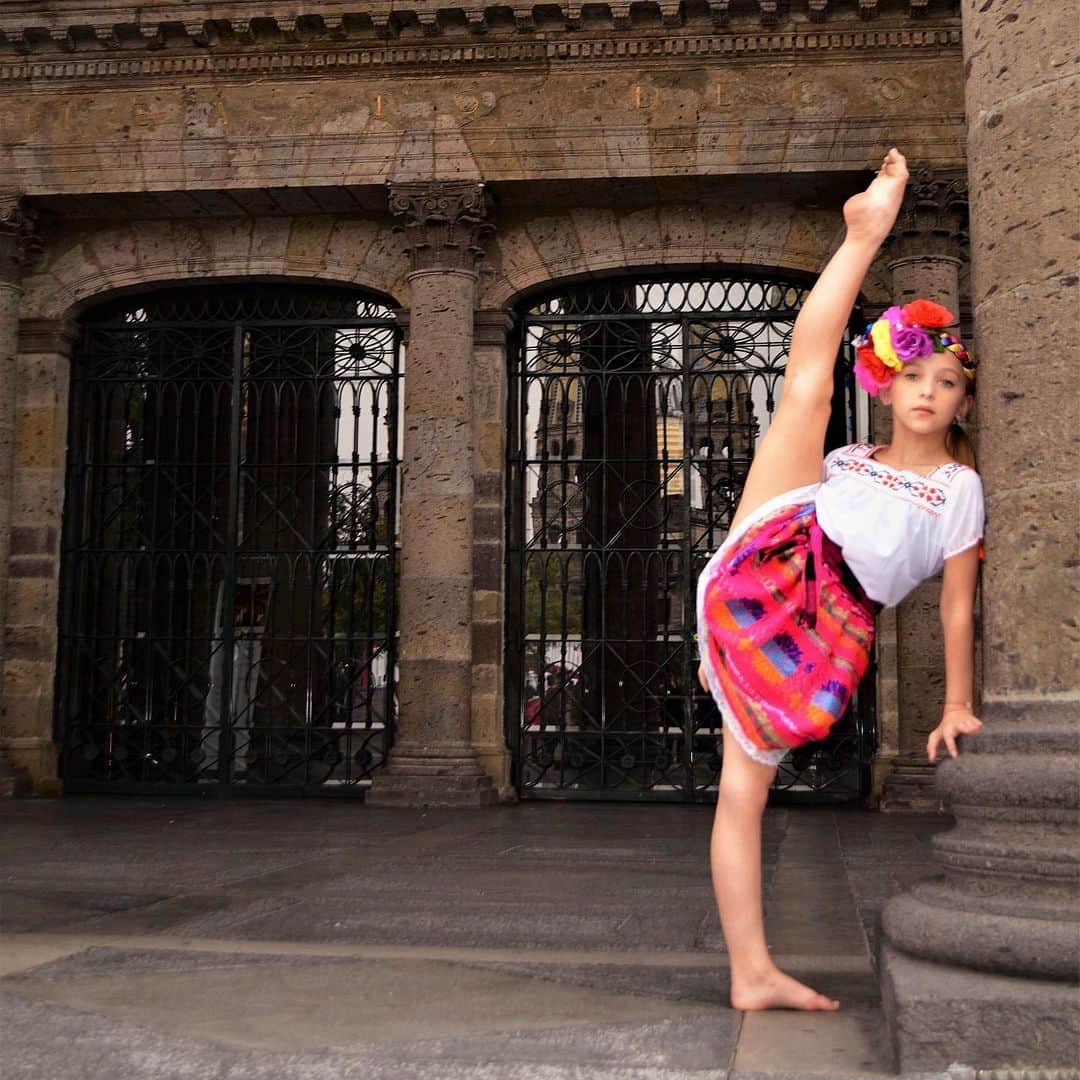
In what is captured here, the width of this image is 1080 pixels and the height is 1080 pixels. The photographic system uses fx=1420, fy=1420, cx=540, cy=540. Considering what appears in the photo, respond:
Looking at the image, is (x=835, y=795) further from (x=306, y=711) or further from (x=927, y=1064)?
(x=927, y=1064)

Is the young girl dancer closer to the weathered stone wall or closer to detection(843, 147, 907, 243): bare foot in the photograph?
detection(843, 147, 907, 243): bare foot

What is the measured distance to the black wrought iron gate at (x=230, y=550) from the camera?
1254 centimetres

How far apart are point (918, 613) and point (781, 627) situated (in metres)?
7.86

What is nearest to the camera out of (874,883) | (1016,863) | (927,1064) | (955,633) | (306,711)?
(927,1064)

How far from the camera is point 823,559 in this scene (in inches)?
144

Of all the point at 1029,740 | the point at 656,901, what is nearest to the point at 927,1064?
the point at 1029,740

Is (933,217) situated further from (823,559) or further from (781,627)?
(781,627)

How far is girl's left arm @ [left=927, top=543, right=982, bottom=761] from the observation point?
349 cm

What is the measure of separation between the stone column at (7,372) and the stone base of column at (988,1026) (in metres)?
10.6

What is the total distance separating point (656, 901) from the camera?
5.86 meters

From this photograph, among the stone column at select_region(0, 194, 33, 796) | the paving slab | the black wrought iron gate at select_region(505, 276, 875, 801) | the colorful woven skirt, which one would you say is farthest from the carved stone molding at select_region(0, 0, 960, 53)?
the colorful woven skirt

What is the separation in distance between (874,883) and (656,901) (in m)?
1.27

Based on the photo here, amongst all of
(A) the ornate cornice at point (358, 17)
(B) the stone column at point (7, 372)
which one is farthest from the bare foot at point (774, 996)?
(B) the stone column at point (7, 372)

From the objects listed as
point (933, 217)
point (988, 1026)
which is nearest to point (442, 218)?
point (933, 217)
